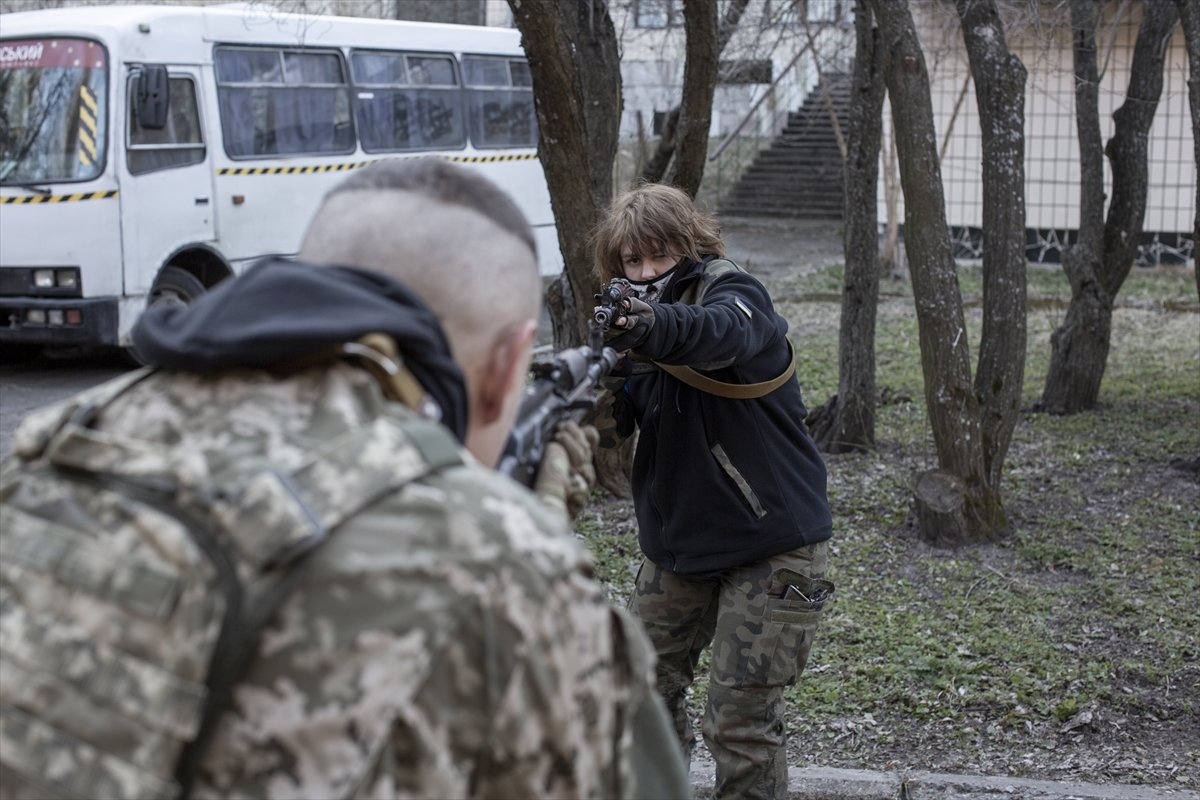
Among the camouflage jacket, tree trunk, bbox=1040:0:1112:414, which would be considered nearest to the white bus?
tree trunk, bbox=1040:0:1112:414

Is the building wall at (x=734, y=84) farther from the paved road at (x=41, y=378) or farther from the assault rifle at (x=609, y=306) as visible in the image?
the assault rifle at (x=609, y=306)

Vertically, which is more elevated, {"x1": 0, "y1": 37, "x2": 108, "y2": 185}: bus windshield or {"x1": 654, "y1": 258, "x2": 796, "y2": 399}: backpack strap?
{"x1": 0, "y1": 37, "x2": 108, "y2": 185}: bus windshield

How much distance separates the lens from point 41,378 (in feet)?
36.9

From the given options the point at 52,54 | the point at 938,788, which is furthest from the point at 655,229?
the point at 52,54

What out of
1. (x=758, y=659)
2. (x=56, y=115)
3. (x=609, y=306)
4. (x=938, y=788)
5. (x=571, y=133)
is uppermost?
(x=56, y=115)

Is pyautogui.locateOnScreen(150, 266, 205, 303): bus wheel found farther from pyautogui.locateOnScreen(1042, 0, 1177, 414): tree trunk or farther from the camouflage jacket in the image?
the camouflage jacket

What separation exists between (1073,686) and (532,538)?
153 inches

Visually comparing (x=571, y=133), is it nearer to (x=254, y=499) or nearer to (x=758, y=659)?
(x=758, y=659)

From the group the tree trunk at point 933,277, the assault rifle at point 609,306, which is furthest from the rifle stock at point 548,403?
the tree trunk at point 933,277

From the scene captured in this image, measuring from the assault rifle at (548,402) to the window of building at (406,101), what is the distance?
11708mm

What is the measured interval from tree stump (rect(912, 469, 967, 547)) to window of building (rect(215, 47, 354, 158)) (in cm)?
789

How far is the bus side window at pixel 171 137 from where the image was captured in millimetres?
10984

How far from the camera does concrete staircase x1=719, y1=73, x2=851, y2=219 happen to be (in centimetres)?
2255

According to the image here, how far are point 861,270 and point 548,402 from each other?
635 cm
